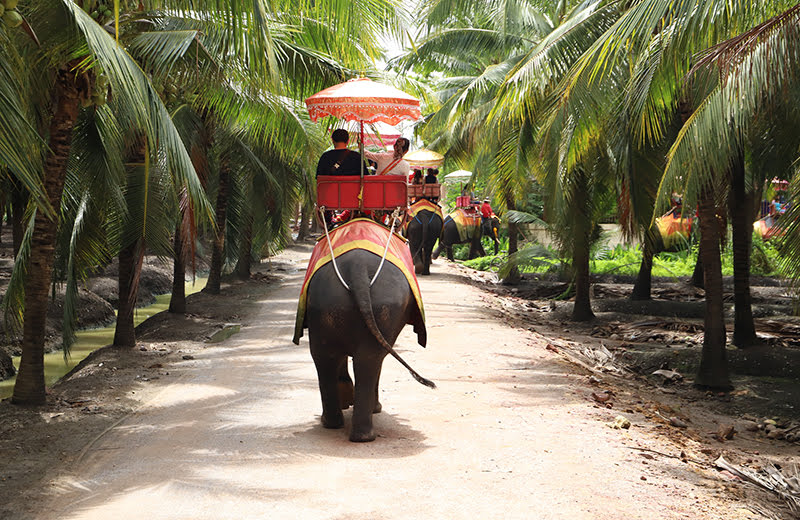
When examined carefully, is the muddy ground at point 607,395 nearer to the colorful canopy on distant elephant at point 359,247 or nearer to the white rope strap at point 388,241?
the colorful canopy on distant elephant at point 359,247

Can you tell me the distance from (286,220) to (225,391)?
464 inches

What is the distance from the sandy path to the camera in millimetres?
4773

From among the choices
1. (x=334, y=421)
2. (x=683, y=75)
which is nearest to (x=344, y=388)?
(x=334, y=421)

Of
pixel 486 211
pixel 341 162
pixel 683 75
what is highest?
pixel 683 75

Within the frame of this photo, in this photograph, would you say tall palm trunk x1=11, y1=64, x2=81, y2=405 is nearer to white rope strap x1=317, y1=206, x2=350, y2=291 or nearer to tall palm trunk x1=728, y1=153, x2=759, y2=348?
white rope strap x1=317, y1=206, x2=350, y2=291

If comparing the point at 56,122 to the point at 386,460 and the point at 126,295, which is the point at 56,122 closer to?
the point at 126,295

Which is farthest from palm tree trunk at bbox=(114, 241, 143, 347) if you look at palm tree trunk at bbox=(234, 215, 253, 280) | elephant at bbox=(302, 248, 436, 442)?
palm tree trunk at bbox=(234, 215, 253, 280)

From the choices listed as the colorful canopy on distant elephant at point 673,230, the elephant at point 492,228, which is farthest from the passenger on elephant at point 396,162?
the elephant at point 492,228

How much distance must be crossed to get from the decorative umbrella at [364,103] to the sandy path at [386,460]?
241 centimetres

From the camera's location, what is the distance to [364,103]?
271 inches

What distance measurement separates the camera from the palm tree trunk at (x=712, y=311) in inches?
388

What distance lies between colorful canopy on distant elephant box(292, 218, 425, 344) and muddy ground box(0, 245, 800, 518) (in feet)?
6.45

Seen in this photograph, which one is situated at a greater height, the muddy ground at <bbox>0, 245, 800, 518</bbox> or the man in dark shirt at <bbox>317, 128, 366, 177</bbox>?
the man in dark shirt at <bbox>317, 128, 366, 177</bbox>

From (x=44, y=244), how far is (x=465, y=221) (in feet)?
66.9
